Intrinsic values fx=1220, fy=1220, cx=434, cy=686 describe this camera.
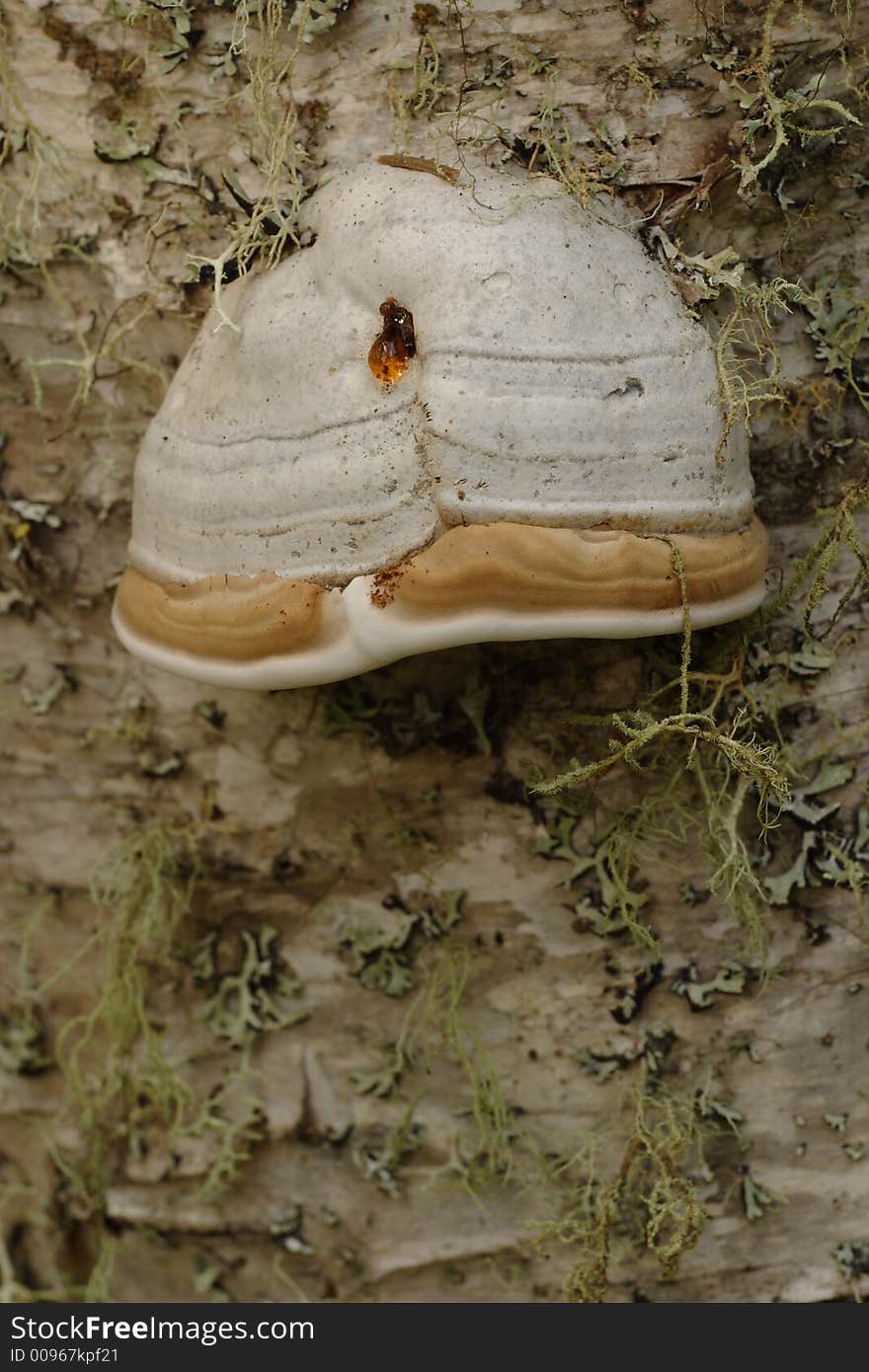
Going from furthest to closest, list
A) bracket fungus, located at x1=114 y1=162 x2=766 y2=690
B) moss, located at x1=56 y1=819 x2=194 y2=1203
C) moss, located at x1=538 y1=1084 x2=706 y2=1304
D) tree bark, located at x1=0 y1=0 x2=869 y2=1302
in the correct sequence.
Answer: moss, located at x1=56 y1=819 x2=194 y2=1203 → moss, located at x1=538 y1=1084 x2=706 y2=1304 → tree bark, located at x1=0 y1=0 x2=869 y2=1302 → bracket fungus, located at x1=114 y1=162 x2=766 y2=690

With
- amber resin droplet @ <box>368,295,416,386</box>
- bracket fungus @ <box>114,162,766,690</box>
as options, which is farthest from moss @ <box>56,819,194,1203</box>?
amber resin droplet @ <box>368,295,416,386</box>

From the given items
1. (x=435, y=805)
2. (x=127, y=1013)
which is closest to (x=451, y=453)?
(x=435, y=805)

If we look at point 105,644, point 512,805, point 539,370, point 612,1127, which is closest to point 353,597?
point 539,370

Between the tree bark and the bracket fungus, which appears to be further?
the tree bark

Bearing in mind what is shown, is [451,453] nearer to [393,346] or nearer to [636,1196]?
[393,346]

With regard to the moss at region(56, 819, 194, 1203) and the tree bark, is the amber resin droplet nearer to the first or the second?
the tree bark

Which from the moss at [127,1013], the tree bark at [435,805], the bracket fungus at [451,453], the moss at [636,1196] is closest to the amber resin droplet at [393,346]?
the bracket fungus at [451,453]

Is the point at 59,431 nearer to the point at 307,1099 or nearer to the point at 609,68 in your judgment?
the point at 609,68
